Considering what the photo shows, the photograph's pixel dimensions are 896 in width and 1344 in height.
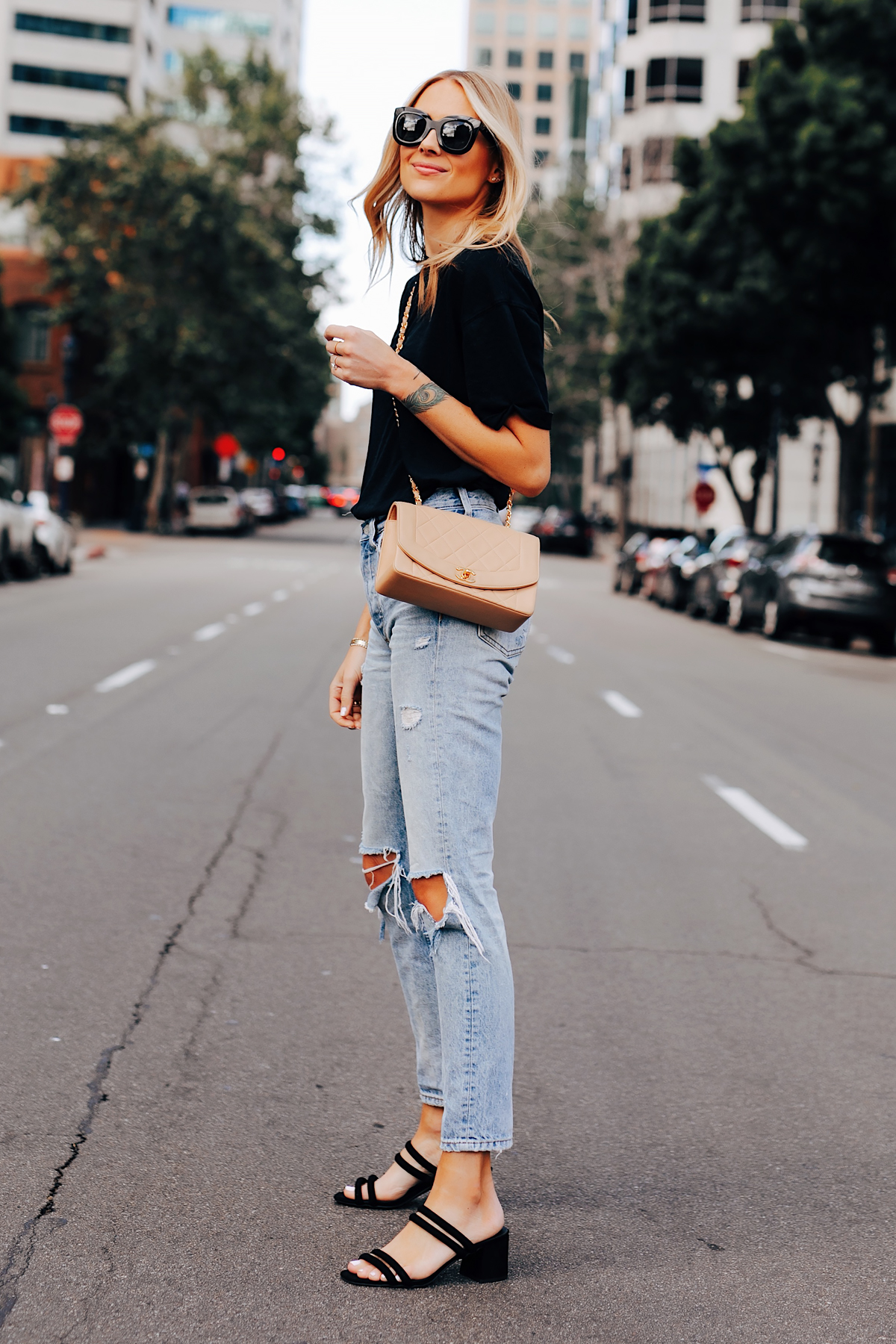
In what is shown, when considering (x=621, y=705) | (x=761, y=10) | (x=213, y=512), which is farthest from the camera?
(x=761, y=10)

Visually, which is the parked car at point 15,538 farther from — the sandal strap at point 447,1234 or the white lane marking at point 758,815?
the sandal strap at point 447,1234

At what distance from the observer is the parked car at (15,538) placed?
24.4m

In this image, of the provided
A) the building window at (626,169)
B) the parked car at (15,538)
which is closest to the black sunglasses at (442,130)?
the parked car at (15,538)

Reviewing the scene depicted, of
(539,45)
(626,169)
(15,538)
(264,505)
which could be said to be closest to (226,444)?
(264,505)

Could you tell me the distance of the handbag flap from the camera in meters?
2.89

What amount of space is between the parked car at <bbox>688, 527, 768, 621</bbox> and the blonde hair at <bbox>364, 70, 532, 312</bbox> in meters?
22.6

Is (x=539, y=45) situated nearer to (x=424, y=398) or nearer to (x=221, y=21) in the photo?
(x=221, y=21)

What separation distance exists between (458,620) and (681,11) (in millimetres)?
68815

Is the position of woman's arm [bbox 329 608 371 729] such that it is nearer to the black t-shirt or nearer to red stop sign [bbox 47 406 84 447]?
the black t-shirt

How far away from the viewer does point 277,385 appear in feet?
182

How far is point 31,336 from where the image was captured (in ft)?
184

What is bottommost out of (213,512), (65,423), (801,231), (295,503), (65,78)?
(213,512)

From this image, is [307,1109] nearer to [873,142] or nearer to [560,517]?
[873,142]

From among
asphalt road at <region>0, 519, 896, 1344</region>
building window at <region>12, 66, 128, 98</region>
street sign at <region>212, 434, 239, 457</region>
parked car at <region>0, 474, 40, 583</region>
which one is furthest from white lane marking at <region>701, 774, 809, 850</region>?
building window at <region>12, 66, 128, 98</region>
